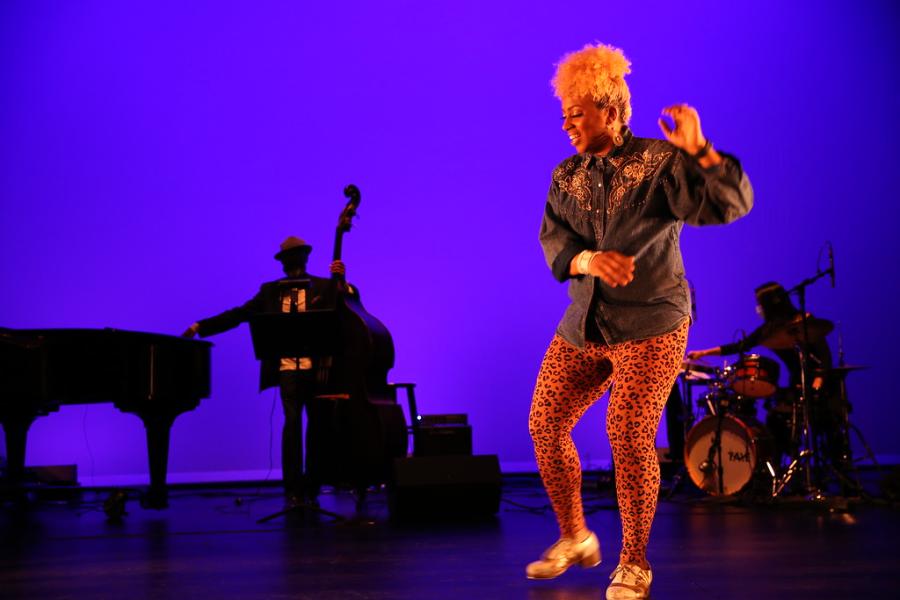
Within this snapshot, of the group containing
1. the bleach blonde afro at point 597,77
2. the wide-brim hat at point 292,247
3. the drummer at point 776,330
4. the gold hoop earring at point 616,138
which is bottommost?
the drummer at point 776,330

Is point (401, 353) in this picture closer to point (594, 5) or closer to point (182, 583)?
point (594, 5)

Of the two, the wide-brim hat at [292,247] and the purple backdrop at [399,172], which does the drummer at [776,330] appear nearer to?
the purple backdrop at [399,172]

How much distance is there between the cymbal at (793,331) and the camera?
5246mm

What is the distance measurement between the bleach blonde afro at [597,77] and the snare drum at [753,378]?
344cm

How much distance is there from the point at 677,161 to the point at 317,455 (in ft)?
10.9

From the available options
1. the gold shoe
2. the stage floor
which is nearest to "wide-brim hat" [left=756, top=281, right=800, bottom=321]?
the stage floor

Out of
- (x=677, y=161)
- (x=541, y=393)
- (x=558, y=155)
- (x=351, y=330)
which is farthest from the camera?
(x=558, y=155)

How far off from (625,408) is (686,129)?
746mm

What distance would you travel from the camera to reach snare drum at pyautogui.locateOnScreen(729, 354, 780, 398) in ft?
18.1

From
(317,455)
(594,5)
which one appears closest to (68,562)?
(317,455)

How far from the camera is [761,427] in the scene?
5.66 m

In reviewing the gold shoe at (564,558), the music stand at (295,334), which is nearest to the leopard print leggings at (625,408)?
the gold shoe at (564,558)

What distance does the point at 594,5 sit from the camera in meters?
7.54

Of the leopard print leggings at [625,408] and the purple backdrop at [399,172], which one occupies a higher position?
the purple backdrop at [399,172]
